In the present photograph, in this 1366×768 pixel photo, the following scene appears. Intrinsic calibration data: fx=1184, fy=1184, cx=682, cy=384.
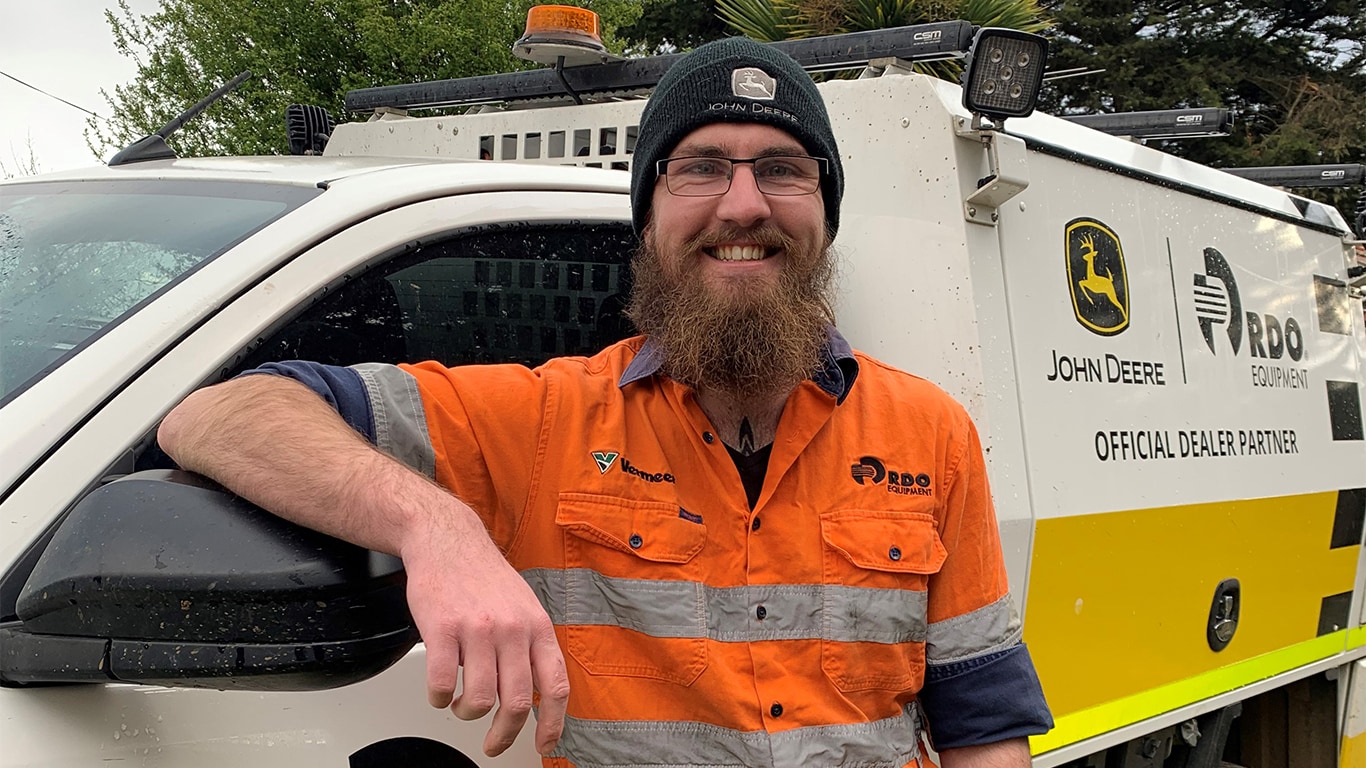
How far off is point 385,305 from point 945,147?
1211 mm

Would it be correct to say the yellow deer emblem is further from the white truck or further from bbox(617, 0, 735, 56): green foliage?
bbox(617, 0, 735, 56): green foliage

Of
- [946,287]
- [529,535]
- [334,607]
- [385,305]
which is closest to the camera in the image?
[334,607]

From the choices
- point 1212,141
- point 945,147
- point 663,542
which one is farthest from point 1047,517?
point 1212,141

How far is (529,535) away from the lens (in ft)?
5.49

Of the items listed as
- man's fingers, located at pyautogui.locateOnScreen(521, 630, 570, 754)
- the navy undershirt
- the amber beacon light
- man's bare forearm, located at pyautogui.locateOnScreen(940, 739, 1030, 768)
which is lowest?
man's bare forearm, located at pyautogui.locateOnScreen(940, 739, 1030, 768)

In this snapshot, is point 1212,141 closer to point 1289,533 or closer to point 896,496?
point 1289,533

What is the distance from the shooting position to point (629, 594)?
1655 mm

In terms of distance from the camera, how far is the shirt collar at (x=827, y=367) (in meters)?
1.81

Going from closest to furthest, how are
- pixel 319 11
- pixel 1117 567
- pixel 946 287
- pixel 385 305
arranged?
1. pixel 385 305
2. pixel 946 287
3. pixel 1117 567
4. pixel 319 11

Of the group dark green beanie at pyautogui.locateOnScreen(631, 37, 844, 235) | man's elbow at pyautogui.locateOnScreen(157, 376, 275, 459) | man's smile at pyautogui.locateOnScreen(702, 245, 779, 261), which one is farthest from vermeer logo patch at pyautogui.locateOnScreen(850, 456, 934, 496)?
man's elbow at pyautogui.locateOnScreen(157, 376, 275, 459)

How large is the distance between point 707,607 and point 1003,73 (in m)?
1.29

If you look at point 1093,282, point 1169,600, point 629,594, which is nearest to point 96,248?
point 629,594

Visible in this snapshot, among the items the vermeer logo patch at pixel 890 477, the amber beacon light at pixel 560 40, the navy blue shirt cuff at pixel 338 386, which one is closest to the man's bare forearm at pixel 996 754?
the vermeer logo patch at pixel 890 477

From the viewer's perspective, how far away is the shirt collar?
71.4 inches
